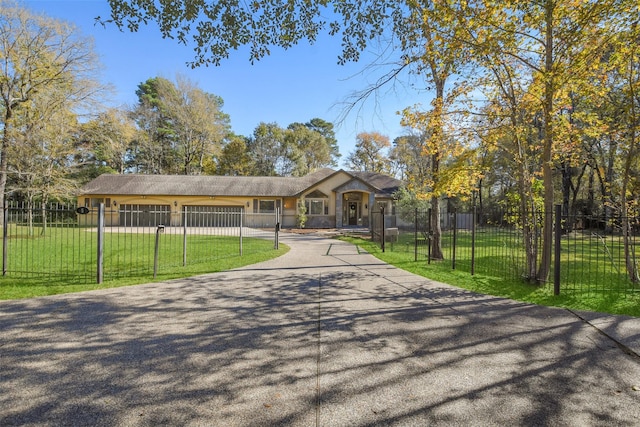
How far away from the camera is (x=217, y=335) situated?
14.6 ft

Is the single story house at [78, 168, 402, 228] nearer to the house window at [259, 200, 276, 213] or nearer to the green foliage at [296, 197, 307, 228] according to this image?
the house window at [259, 200, 276, 213]

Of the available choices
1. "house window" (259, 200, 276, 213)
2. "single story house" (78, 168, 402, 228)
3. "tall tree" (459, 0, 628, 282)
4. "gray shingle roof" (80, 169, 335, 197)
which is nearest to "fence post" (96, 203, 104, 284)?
"tall tree" (459, 0, 628, 282)

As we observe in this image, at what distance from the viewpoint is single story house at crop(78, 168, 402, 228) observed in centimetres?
2967

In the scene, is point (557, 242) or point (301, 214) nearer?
point (557, 242)

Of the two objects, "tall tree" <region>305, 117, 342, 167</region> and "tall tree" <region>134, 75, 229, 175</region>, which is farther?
"tall tree" <region>305, 117, 342, 167</region>

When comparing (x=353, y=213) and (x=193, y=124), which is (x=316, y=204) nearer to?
(x=353, y=213)

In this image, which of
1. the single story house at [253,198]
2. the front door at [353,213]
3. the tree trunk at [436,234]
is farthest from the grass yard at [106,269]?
the front door at [353,213]

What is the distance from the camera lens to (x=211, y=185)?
32812mm

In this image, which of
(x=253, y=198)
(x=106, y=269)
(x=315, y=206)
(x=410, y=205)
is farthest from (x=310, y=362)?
(x=253, y=198)

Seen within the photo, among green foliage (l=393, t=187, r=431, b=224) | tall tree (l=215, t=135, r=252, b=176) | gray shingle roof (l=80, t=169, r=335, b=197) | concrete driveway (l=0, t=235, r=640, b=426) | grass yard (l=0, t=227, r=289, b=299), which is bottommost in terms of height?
concrete driveway (l=0, t=235, r=640, b=426)

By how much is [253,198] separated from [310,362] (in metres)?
28.3

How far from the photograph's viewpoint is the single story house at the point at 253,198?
1168 inches

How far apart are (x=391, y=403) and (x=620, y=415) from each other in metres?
1.92

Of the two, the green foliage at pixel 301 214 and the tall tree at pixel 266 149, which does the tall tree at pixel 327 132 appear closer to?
the tall tree at pixel 266 149
